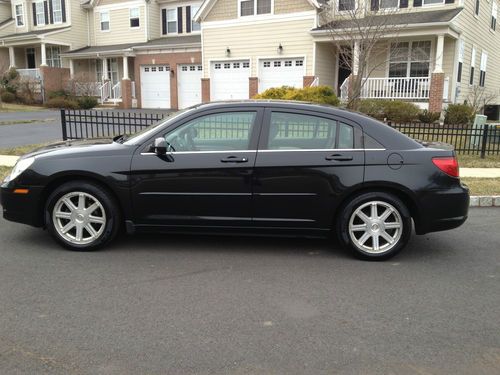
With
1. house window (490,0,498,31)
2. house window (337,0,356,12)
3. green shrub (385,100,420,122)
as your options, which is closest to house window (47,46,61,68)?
house window (337,0,356,12)

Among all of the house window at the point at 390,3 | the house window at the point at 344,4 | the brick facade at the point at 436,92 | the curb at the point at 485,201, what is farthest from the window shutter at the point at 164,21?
the curb at the point at 485,201

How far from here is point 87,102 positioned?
28.3 metres

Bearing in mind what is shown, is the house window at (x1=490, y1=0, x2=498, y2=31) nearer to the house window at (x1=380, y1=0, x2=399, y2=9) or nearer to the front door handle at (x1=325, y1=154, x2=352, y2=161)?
the house window at (x1=380, y1=0, x2=399, y2=9)

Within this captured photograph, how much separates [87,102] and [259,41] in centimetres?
1107

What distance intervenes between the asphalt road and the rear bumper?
40 cm

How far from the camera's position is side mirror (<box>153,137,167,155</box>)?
504cm

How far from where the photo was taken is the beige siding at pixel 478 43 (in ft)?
71.3

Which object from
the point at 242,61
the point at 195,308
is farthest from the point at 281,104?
the point at 242,61

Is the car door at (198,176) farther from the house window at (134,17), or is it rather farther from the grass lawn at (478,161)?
the house window at (134,17)

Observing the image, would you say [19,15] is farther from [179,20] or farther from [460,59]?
[460,59]

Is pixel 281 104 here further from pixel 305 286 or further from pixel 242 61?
pixel 242 61

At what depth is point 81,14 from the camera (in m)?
33.2

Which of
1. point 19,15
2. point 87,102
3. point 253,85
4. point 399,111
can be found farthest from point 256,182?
point 19,15

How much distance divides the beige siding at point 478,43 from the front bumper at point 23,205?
1949 centimetres
